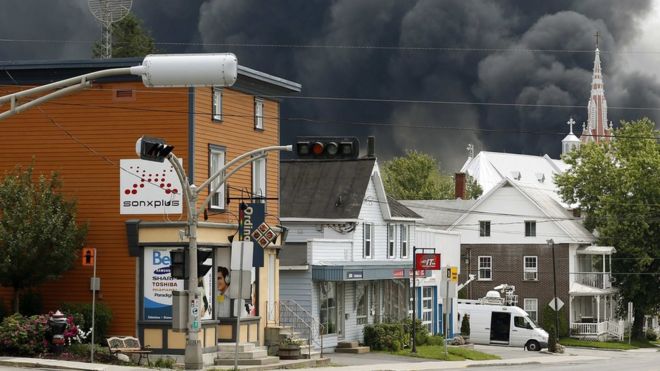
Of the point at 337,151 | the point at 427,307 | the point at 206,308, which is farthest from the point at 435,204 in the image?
the point at 337,151

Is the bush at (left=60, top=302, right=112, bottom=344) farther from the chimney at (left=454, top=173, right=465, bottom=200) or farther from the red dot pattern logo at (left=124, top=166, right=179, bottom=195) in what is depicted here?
the chimney at (left=454, top=173, right=465, bottom=200)

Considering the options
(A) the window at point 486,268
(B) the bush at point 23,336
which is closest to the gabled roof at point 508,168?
(A) the window at point 486,268

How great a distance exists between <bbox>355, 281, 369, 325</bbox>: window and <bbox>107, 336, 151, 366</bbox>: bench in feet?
58.2

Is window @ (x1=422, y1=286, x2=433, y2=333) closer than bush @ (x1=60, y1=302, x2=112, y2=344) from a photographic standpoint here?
No

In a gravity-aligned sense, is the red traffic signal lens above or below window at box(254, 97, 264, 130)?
below

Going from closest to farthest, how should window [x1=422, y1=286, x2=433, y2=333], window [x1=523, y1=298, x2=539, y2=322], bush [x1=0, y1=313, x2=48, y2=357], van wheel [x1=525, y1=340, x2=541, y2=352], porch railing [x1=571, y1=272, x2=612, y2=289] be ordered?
bush [x1=0, y1=313, x2=48, y2=357] → window [x1=422, y1=286, x2=433, y2=333] → van wheel [x1=525, y1=340, x2=541, y2=352] → window [x1=523, y1=298, x2=539, y2=322] → porch railing [x1=571, y1=272, x2=612, y2=289]

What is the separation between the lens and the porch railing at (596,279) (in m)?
→ 87.2

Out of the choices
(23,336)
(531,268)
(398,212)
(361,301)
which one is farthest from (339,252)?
(531,268)

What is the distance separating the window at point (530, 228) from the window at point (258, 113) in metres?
45.0

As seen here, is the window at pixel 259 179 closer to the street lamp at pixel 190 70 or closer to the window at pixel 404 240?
the window at pixel 404 240

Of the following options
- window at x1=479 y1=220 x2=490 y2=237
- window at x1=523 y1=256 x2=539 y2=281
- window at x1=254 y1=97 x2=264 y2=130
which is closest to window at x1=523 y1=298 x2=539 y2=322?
window at x1=523 y1=256 x2=539 y2=281

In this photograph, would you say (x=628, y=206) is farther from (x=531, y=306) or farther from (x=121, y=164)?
(x=121, y=164)

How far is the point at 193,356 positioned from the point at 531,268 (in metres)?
54.0

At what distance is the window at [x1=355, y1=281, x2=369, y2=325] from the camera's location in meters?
56.5
